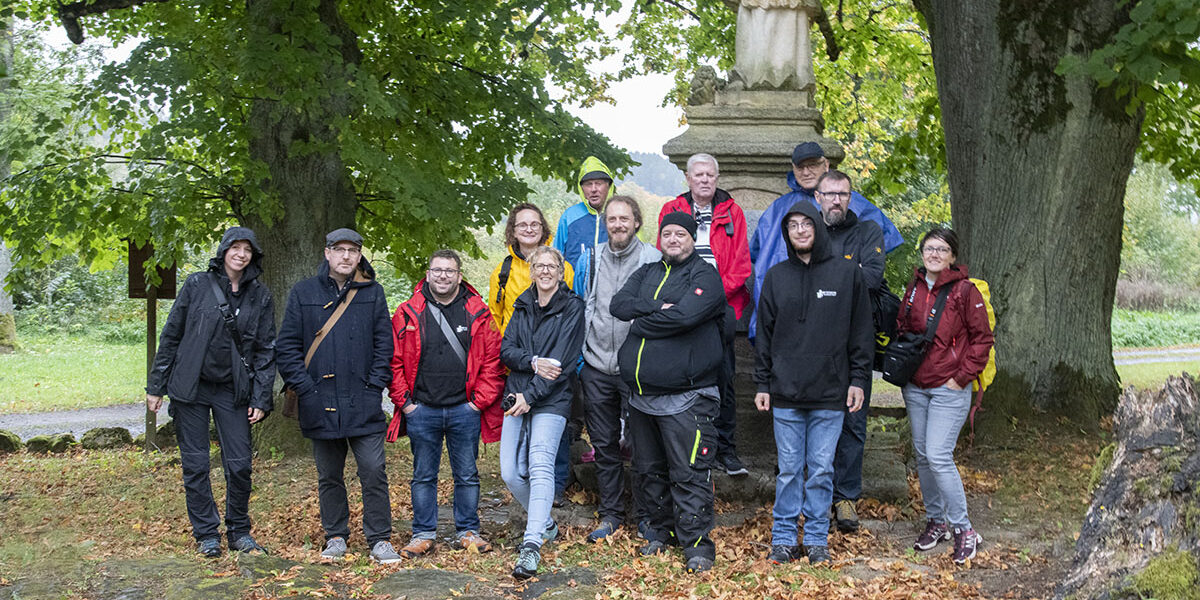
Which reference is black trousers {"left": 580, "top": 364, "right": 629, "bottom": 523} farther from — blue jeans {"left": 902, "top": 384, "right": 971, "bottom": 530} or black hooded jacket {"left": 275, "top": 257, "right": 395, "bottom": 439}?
blue jeans {"left": 902, "top": 384, "right": 971, "bottom": 530}

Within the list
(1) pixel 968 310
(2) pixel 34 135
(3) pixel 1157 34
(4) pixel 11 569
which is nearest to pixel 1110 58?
(3) pixel 1157 34

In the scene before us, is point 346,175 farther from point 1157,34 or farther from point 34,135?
point 1157,34

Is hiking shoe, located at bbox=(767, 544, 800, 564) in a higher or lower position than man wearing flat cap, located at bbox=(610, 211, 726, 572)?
lower

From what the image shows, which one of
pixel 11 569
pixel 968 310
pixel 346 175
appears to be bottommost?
pixel 11 569

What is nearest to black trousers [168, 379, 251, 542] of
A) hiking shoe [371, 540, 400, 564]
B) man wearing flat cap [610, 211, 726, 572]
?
hiking shoe [371, 540, 400, 564]

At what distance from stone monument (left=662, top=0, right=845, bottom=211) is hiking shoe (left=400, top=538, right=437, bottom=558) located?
3063mm

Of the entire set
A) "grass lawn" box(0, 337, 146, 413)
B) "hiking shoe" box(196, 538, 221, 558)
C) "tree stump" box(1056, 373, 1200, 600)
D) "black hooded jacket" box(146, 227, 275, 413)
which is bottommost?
"grass lawn" box(0, 337, 146, 413)

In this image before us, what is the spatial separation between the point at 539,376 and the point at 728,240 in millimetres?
1413

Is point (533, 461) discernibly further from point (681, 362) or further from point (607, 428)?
point (681, 362)

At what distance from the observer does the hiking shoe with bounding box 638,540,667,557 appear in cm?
572

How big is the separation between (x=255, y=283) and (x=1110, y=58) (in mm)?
5802

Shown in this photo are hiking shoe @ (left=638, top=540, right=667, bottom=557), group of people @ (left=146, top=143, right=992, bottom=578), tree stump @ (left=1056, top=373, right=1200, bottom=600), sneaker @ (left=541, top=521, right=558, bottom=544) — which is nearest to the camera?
tree stump @ (left=1056, top=373, right=1200, bottom=600)

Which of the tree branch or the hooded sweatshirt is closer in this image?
the hooded sweatshirt

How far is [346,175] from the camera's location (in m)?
10.0
